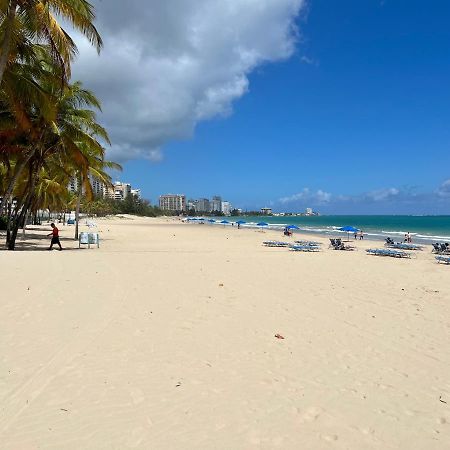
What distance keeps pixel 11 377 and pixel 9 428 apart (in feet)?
3.31

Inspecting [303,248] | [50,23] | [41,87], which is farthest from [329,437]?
[303,248]

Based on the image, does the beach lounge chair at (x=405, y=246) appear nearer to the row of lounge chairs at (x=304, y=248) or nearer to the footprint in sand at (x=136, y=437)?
the row of lounge chairs at (x=304, y=248)

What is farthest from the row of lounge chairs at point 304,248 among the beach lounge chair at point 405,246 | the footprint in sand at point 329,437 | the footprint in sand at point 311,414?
the footprint in sand at point 329,437

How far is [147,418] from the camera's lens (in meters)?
3.45

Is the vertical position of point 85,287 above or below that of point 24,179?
below

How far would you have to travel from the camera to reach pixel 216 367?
15.3 feet

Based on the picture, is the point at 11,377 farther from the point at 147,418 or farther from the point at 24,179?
the point at 24,179

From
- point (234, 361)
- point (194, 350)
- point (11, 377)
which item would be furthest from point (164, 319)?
point (11, 377)

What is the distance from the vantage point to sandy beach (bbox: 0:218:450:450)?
3.31 metres

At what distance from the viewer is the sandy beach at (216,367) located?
10.9ft

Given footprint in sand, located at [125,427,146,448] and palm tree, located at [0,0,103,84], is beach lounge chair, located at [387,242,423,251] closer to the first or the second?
palm tree, located at [0,0,103,84]

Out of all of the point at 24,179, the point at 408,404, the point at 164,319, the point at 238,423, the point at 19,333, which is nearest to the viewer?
the point at 238,423

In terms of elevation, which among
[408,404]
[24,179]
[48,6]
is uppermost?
[48,6]

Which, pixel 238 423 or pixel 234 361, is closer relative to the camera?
pixel 238 423
